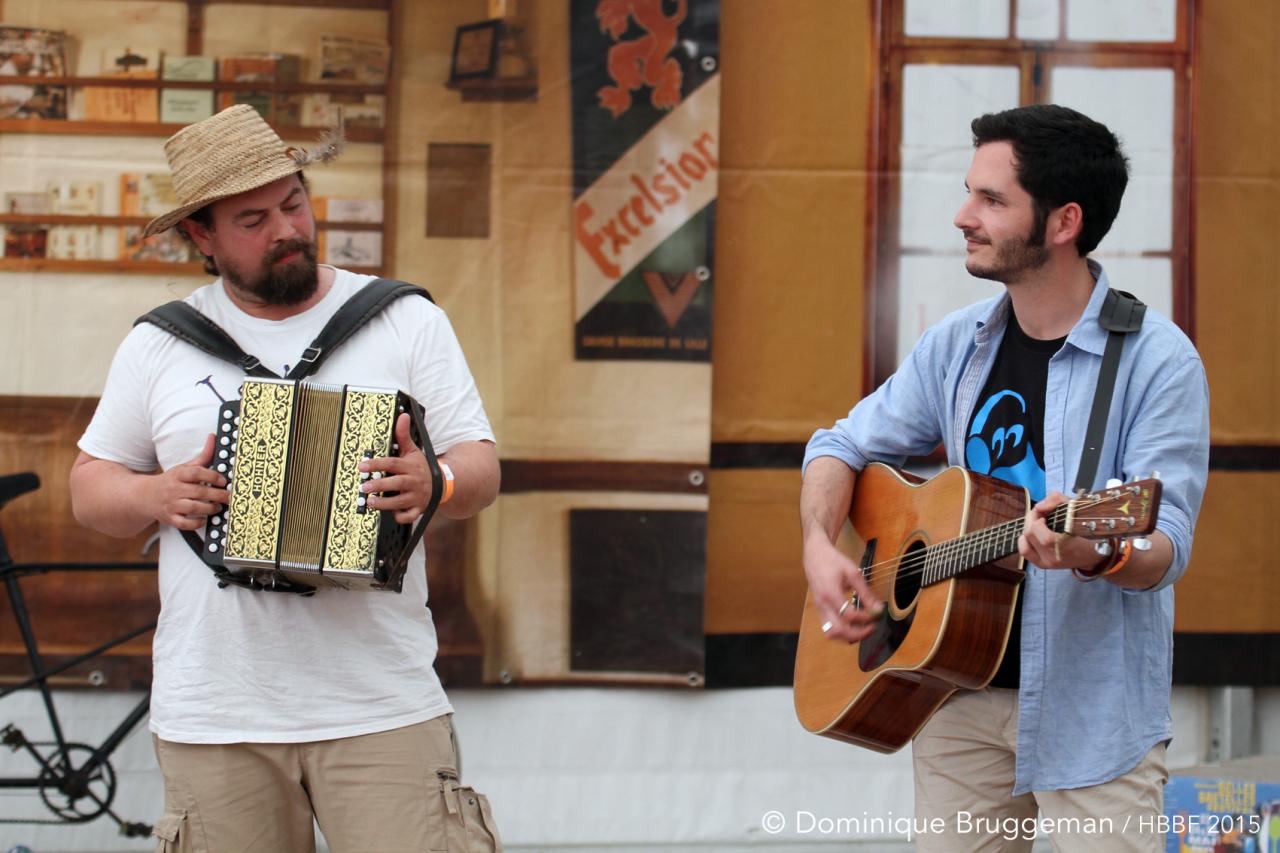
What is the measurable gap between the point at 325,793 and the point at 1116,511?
1.46 meters

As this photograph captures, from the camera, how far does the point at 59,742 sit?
12.7ft

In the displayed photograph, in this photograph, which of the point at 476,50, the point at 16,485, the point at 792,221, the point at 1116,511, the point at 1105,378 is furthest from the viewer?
the point at 792,221

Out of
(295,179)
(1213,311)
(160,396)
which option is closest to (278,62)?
(295,179)

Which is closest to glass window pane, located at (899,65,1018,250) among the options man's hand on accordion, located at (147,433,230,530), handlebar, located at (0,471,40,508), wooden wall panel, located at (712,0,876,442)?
wooden wall panel, located at (712,0,876,442)

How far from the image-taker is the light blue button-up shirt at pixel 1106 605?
2.23 metres

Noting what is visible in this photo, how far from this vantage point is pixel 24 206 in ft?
12.9

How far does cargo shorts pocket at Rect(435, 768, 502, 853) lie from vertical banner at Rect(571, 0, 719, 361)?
1.71 metres

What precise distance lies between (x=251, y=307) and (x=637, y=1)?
5.89ft

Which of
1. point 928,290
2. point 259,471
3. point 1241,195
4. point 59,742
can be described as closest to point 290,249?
point 259,471

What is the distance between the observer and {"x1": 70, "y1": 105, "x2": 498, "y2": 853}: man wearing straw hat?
8.16 feet

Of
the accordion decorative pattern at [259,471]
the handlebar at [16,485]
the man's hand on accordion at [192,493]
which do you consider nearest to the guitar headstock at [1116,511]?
the accordion decorative pattern at [259,471]

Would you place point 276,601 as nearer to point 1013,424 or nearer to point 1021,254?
point 1013,424

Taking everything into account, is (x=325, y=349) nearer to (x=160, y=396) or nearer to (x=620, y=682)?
(x=160, y=396)

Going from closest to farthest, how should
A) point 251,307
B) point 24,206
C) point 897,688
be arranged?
point 897,688 < point 251,307 < point 24,206
